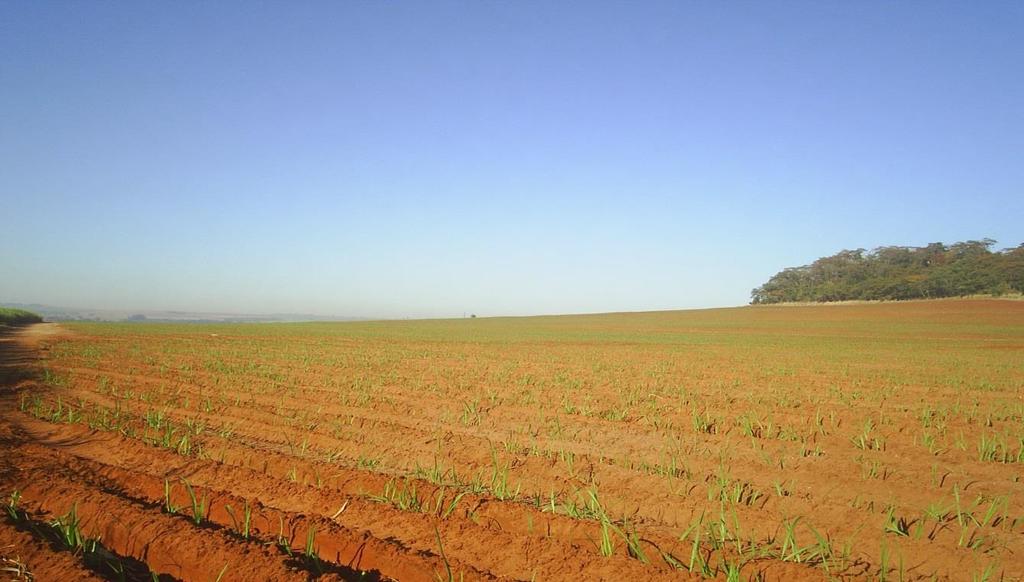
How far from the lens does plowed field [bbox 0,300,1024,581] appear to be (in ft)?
11.3

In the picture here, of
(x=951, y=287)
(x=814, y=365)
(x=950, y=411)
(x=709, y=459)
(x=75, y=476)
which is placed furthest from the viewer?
(x=951, y=287)

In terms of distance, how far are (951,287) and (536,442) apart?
83972 millimetres

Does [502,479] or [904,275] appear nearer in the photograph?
[502,479]

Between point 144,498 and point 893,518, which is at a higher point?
point 144,498

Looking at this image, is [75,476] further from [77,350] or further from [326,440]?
[77,350]

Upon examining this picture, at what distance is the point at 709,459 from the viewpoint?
623 cm

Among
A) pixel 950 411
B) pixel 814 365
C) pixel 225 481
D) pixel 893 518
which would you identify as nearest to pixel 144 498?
pixel 225 481

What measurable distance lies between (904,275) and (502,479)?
3715 inches

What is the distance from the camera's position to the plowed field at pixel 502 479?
3.45 meters

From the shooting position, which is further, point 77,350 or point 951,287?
point 951,287

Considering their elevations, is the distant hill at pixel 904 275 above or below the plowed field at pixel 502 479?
above

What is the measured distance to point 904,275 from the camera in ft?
262

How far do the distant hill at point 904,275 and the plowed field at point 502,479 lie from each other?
7233 centimetres

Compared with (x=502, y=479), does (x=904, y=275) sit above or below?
above
